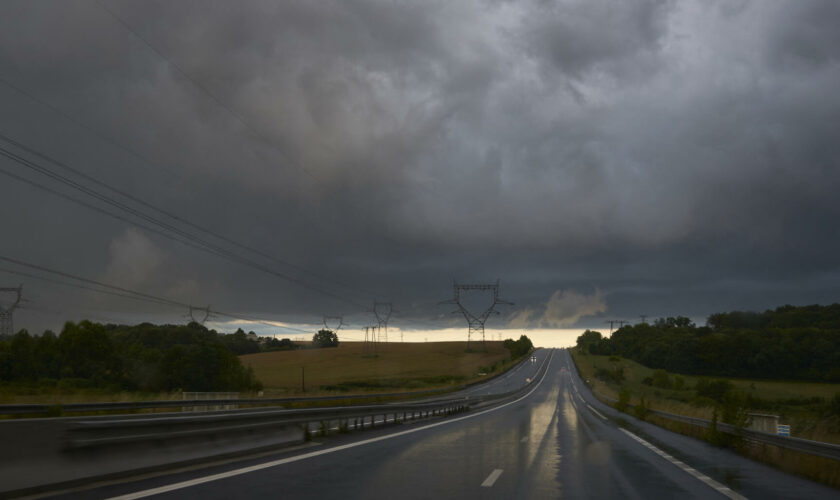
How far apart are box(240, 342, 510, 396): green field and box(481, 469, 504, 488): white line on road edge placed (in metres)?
68.8

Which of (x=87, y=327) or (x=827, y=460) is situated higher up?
(x=87, y=327)

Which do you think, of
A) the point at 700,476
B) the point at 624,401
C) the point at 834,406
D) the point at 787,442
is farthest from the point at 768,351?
the point at 700,476

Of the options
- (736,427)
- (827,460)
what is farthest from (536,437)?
(827,460)

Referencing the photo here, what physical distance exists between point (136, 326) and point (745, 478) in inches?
5431

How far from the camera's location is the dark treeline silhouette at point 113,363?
98312 mm

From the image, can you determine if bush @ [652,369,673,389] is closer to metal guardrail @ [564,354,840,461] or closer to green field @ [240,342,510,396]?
green field @ [240,342,510,396]

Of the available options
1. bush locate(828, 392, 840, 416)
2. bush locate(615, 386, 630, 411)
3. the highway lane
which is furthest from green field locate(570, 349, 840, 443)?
the highway lane

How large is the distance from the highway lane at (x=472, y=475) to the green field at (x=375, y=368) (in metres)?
64.5

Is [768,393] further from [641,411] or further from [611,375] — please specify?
[641,411]

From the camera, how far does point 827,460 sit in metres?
15.0

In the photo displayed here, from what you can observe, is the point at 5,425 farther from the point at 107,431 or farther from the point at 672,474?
the point at 672,474

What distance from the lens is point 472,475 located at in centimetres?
1223

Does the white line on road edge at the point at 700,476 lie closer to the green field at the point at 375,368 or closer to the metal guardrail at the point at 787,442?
the metal guardrail at the point at 787,442

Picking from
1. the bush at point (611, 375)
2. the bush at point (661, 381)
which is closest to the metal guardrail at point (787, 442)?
the bush at point (611, 375)
